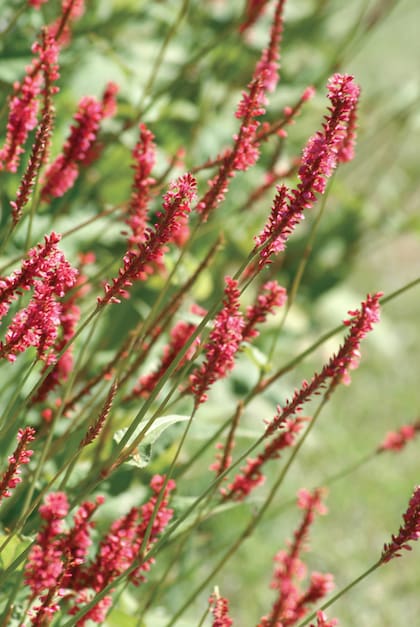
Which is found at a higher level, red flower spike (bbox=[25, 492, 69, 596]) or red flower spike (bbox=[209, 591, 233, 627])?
red flower spike (bbox=[209, 591, 233, 627])

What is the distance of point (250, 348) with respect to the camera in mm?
1380

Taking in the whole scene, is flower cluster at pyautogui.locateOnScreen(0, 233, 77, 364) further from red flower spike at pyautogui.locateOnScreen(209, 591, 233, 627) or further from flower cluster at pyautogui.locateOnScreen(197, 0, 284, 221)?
red flower spike at pyautogui.locateOnScreen(209, 591, 233, 627)

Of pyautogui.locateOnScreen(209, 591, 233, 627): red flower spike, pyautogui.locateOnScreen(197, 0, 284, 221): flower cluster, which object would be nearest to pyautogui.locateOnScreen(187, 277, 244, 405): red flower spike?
pyautogui.locateOnScreen(197, 0, 284, 221): flower cluster

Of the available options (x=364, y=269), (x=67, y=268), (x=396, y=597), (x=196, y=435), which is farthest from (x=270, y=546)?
(x=364, y=269)

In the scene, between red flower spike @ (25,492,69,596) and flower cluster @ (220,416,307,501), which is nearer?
red flower spike @ (25,492,69,596)

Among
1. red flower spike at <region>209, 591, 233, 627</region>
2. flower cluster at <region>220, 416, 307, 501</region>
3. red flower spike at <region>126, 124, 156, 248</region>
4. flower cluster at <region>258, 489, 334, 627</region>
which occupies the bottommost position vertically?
red flower spike at <region>209, 591, 233, 627</region>

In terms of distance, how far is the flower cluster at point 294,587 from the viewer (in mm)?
1337

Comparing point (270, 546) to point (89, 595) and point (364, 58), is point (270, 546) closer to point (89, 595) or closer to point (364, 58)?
point (89, 595)

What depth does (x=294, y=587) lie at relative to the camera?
1425 millimetres

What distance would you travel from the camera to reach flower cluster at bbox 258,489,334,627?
134 cm

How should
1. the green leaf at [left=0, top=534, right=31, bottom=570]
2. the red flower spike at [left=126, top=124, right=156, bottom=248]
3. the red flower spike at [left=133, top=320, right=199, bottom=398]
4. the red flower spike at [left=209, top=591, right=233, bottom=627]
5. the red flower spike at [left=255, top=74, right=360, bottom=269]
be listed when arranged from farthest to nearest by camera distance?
the red flower spike at [left=133, top=320, right=199, bottom=398]
the red flower spike at [left=126, top=124, right=156, bottom=248]
the green leaf at [left=0, top=534, right=31, bottom=570]
the red flower spike at [left=209, top=591, right=233, bottom=627]
the red flower spike at [left=255, top=74, right=360, bottom=269]

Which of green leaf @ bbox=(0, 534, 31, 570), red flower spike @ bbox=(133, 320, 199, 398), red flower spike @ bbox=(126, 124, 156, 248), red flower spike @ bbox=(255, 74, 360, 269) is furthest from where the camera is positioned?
red flower spike @ bbox=(133, 320, 199, 398)

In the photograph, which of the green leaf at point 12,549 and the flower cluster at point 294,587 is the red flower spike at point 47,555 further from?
the flower cluster at point 294,587

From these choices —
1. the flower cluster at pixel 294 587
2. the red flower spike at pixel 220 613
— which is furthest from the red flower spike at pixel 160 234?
the flower cluster at pixel 294 587
